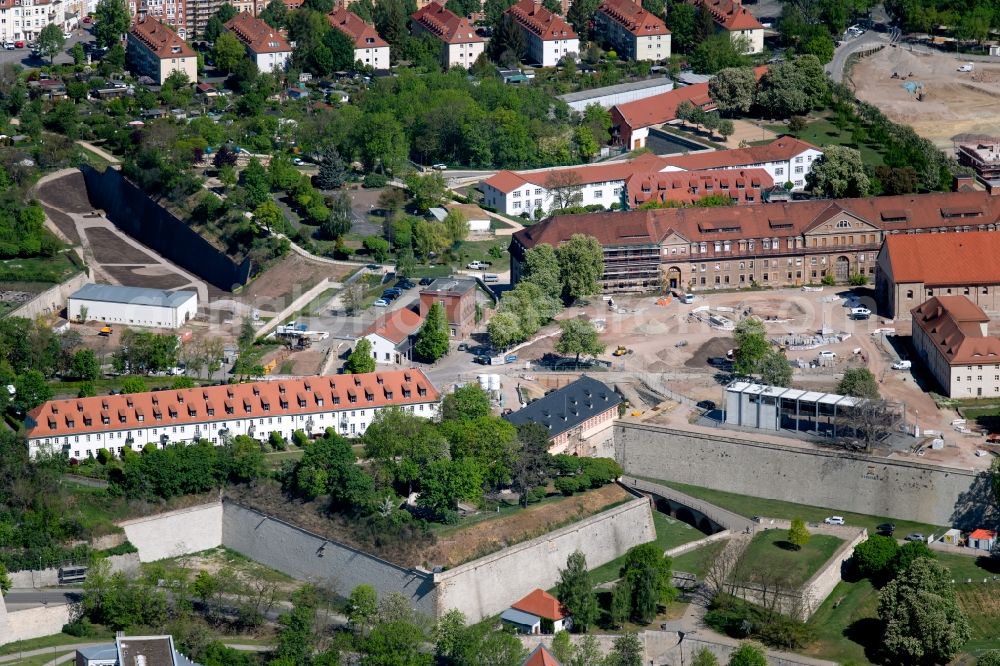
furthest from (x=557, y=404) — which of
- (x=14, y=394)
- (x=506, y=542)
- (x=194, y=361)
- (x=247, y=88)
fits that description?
(x=247, y=88)

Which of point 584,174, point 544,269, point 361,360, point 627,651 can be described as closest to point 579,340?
point 544,269

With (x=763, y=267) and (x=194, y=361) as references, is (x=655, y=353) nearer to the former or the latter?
(x=763, y=267)

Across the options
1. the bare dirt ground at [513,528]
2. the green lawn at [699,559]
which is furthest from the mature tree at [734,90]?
the green lawn at [699,559]

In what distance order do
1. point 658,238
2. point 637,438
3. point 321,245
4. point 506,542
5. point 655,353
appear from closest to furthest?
point 506,542
point 637,438
point 655,353
point 658,238
point 321,245

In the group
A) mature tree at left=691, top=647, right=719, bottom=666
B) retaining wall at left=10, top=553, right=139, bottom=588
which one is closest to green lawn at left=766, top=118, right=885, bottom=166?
mature tree at left=691, top=647, right=719, bottom=666

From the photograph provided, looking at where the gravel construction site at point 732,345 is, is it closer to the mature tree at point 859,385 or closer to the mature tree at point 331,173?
the mature tree at point 859,385
